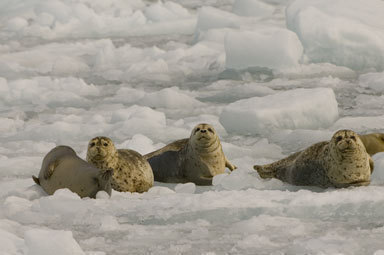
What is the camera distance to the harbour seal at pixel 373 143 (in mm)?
6379

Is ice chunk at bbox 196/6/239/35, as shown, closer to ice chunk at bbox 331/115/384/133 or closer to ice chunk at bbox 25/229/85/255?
ice chunk at bbox 331/115/384/133

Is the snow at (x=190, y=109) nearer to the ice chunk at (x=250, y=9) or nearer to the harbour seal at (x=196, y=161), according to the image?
the ice chunk at (x=250, y=9)

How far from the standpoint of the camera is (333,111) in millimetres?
8531

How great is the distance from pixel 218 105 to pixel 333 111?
6.12ft

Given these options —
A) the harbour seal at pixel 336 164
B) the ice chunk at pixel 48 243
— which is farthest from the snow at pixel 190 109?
the harbour seal at pixel 336 164

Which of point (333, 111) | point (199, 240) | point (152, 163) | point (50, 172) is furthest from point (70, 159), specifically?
point (333, 111)

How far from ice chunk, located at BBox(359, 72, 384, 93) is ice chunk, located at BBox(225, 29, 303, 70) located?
1285mm

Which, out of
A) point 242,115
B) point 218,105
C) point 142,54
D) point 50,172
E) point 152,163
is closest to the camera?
point 50,172

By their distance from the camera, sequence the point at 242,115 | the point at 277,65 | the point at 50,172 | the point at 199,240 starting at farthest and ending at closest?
1. the point at 277,65
2. the point at 242,115
3. the point at 50,172
4. the point at 199,240

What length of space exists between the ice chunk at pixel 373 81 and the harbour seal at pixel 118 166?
545cm

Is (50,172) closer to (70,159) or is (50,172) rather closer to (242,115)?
(70,159)

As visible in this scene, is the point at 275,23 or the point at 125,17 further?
the point at 125,17

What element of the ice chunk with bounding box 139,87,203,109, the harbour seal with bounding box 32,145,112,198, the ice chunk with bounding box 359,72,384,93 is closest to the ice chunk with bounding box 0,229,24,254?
the harbour seal with bounding box 32,145,112,198

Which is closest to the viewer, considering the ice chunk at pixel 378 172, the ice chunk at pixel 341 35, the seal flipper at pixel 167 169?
the ice chunk at pixel 378 172
